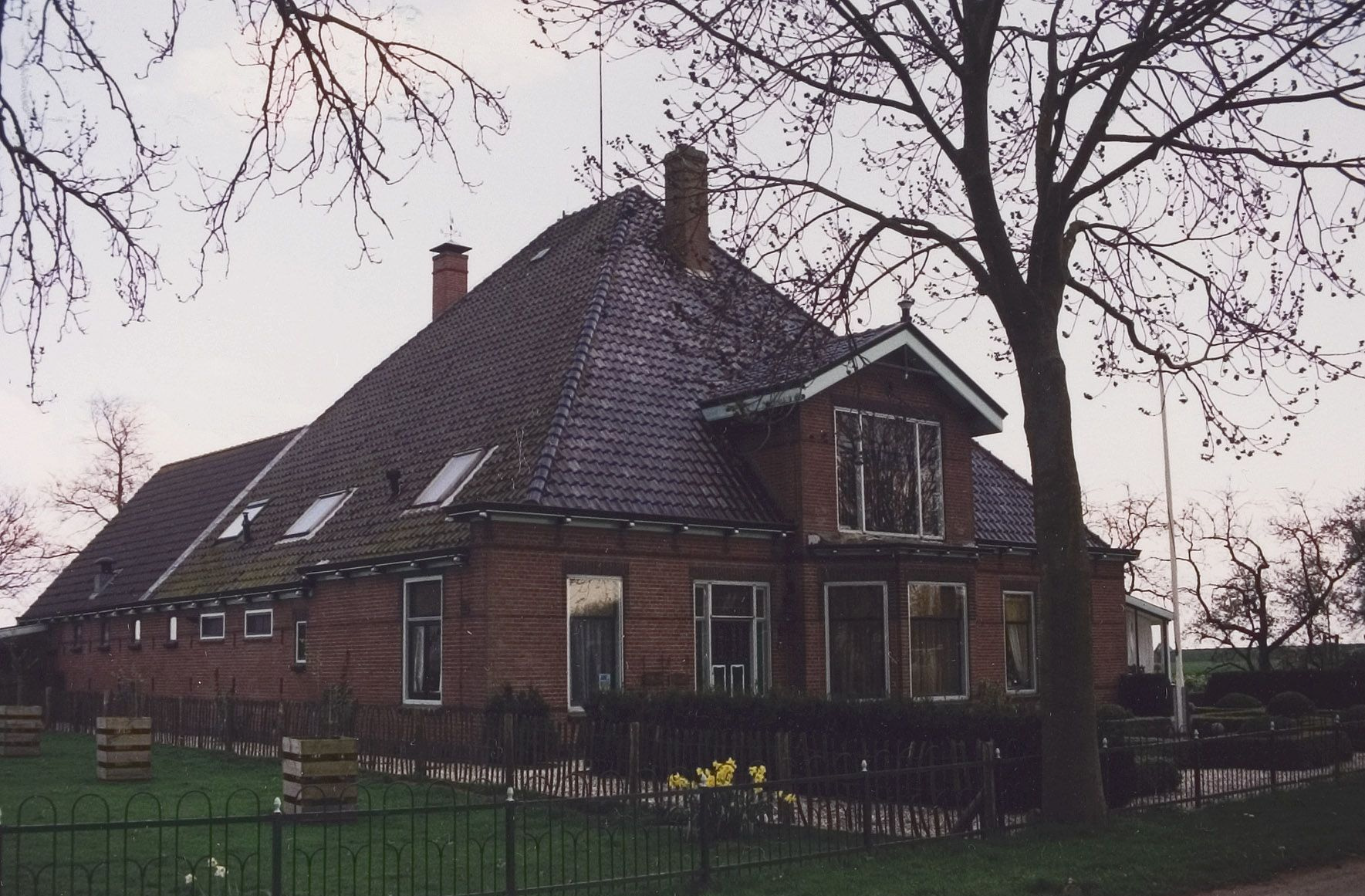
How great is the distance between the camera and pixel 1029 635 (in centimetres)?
2675

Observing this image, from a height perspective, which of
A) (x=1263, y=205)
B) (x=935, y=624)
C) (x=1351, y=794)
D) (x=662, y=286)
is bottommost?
(x=1351, y=794)

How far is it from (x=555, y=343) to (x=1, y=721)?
11.6m

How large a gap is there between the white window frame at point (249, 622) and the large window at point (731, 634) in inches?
357

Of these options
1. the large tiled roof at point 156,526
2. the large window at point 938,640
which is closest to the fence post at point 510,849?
the large window at point 938,640

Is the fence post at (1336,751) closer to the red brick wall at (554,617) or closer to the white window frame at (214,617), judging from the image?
the red brick wall at (554,617)

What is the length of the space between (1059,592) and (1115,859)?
294 cm

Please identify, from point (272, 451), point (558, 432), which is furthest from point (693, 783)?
point (272, 451)

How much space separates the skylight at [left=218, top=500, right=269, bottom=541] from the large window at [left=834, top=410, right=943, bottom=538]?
1374 centimetres

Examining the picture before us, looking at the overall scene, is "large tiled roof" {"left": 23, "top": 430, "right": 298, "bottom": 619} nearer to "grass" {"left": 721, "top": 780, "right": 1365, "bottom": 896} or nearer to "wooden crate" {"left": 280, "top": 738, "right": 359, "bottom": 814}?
"wooden crate" {"left": 280, "top": 738, "right": 359, "bottom": 814}

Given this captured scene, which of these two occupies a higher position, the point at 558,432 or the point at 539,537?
the point at 558,432

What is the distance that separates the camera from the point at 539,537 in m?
20.1

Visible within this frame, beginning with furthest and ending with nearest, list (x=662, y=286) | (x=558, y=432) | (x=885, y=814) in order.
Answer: (x=662, y=286)
(x=558, y=432)
(x=885, y=814)

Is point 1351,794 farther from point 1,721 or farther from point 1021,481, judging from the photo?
point 1,721

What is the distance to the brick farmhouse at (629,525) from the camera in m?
20.4
